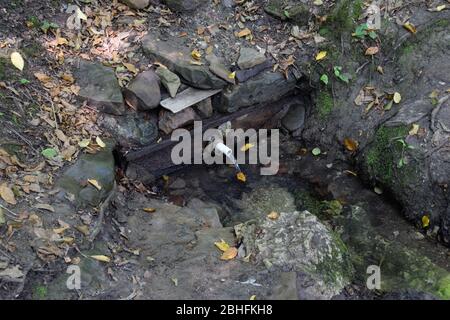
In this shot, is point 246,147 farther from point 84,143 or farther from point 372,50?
point 84,143

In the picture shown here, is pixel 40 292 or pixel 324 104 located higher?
pixel 324 104

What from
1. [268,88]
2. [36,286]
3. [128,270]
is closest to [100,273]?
[128,270]

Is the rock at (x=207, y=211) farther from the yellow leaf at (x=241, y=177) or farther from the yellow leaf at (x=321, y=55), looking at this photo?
the yellow leaf at (x=321, y=55)

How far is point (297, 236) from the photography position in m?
4.51

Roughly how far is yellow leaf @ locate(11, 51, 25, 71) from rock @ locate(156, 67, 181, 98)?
4.76 feet

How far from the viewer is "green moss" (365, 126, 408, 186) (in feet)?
18.7

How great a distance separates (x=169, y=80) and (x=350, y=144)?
92.5 inches

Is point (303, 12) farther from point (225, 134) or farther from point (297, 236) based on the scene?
point (297, 236)

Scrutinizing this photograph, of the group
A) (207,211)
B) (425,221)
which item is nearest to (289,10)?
(207,211)

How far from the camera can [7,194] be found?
4.42 m

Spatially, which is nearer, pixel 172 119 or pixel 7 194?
pixel 7 194

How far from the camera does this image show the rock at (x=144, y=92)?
5.69 m

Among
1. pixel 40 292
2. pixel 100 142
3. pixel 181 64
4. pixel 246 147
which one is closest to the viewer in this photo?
pixel 40 292

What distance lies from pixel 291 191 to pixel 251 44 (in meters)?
1.95
